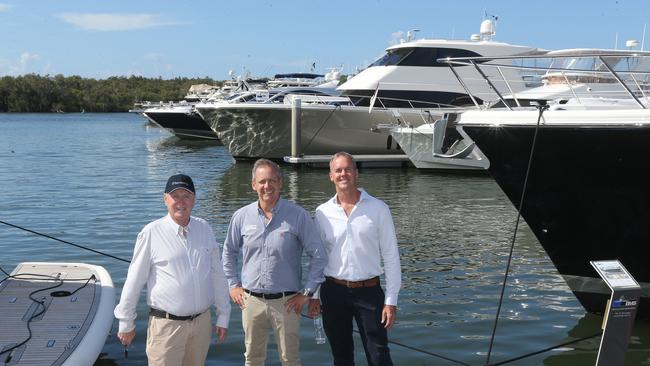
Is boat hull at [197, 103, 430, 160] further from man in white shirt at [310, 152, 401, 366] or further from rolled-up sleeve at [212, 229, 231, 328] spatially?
rolled-up sleeve at [212, 229, 231, 328]

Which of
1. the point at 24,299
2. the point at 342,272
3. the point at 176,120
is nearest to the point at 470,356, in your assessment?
the point at 342,272

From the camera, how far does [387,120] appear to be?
72.7 feet

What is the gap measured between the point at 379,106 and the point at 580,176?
17.4 meters

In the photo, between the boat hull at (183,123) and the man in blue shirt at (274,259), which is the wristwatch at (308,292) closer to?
the man in blue shirt at (274,259)

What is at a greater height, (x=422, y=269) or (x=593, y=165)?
(x=593, y=165)

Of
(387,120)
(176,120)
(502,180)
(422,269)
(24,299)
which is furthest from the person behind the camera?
(176,120)

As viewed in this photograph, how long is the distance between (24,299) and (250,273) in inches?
115

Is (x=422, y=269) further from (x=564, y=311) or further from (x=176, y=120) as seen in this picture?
(x=176, y=120)

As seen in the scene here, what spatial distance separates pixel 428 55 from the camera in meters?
22.8

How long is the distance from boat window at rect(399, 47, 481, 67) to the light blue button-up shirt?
1942cm

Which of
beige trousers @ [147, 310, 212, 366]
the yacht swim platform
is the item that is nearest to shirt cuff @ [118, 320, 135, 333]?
beige trousers @ [147, 310, 212, 366]

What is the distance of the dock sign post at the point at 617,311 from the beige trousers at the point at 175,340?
255 centimetres

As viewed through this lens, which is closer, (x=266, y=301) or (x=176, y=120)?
(x=266, y=301)

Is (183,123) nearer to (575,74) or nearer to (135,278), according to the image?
(575,74)
